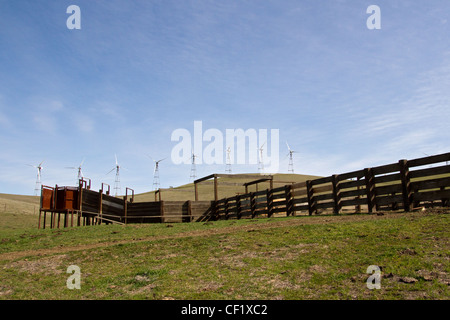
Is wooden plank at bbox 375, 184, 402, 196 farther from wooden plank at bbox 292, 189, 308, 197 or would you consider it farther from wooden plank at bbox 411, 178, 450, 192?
wooden plank at bbox 292, 189, 308, 197

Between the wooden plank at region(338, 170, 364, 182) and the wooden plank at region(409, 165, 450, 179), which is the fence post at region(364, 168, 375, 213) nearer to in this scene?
the wooden plank at region(338, 170, 364, 182)

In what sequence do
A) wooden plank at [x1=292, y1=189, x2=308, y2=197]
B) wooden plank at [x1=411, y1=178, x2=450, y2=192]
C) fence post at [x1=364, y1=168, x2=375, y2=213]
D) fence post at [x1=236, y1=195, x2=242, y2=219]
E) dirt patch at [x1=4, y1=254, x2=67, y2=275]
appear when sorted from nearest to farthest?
dirt patch at [x1=4, y1=254, x2=67, y2=275] < wooden plank at [x1=411, y1=178, x2=450, y2=192] < fence post at [x1=364, y1=168, x2=375, y2=213] < wooden plank at [x1=292, y1=189, x2=308, y2=197] < fence post at [x1=236, y1=195, x2=242, y2=219]

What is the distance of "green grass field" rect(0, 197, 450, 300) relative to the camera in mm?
6520

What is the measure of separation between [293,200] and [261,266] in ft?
43.1

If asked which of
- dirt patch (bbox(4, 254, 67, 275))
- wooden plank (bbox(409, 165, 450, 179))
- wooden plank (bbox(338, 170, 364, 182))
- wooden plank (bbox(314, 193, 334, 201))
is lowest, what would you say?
dirt patch (bbox(4, 254, 67, 275))

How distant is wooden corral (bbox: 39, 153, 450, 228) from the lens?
14.0 meters

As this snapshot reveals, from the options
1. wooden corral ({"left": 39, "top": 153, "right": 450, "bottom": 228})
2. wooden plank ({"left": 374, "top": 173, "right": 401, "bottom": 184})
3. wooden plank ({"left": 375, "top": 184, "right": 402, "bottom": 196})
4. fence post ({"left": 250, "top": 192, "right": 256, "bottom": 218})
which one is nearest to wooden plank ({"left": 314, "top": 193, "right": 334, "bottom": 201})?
wooden corral ({"left": 39, "top": 153, "right": 450, "bottom": 228})

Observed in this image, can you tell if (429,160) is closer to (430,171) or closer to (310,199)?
(430,171)

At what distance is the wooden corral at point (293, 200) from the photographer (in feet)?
45.9

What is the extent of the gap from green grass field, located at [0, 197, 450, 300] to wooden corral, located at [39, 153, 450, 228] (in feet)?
7.99

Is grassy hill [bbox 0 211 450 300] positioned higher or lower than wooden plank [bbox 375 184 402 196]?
lower

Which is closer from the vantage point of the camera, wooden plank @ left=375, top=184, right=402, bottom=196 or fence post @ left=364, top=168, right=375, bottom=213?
wooden plank @ left=375, top=184, right=402, bottom=196

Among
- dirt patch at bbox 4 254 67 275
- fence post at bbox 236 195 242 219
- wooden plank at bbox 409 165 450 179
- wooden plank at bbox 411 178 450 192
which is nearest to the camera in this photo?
dirt patch at bbox 4 254 67 275
